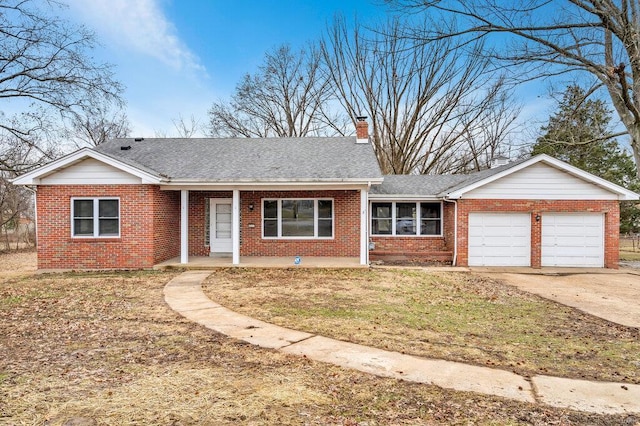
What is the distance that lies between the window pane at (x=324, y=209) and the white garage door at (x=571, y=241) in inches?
300

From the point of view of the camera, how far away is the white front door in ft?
48.3

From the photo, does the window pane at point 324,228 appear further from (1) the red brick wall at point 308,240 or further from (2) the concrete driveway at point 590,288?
(2) the concrete driveway at point 590,288

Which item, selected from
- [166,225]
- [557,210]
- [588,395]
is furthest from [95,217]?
[557,210]

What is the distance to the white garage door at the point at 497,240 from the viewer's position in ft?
46.4

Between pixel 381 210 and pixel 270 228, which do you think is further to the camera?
pixel 381 210

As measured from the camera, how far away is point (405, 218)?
1636 cm

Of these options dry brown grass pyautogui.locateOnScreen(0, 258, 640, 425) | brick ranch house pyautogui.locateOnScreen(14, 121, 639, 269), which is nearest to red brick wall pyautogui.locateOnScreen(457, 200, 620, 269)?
brick ranch house pyautogui.locateOnScreen(14, 121, 639, 269)

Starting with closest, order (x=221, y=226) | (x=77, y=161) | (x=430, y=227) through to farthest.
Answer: (x=77, y=161), (x=221, y=226), (x=430, y=227)

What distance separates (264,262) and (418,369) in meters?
9.15

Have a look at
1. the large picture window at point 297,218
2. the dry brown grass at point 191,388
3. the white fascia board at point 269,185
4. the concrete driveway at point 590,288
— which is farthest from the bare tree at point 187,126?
the dry brown grass at point 191,388

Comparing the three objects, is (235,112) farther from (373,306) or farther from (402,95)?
(373,306)

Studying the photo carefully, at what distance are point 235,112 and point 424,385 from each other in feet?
96.5

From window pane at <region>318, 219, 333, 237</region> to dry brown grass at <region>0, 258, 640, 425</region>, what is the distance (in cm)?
→ 837

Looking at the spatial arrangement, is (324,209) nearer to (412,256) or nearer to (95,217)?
(412,256)
